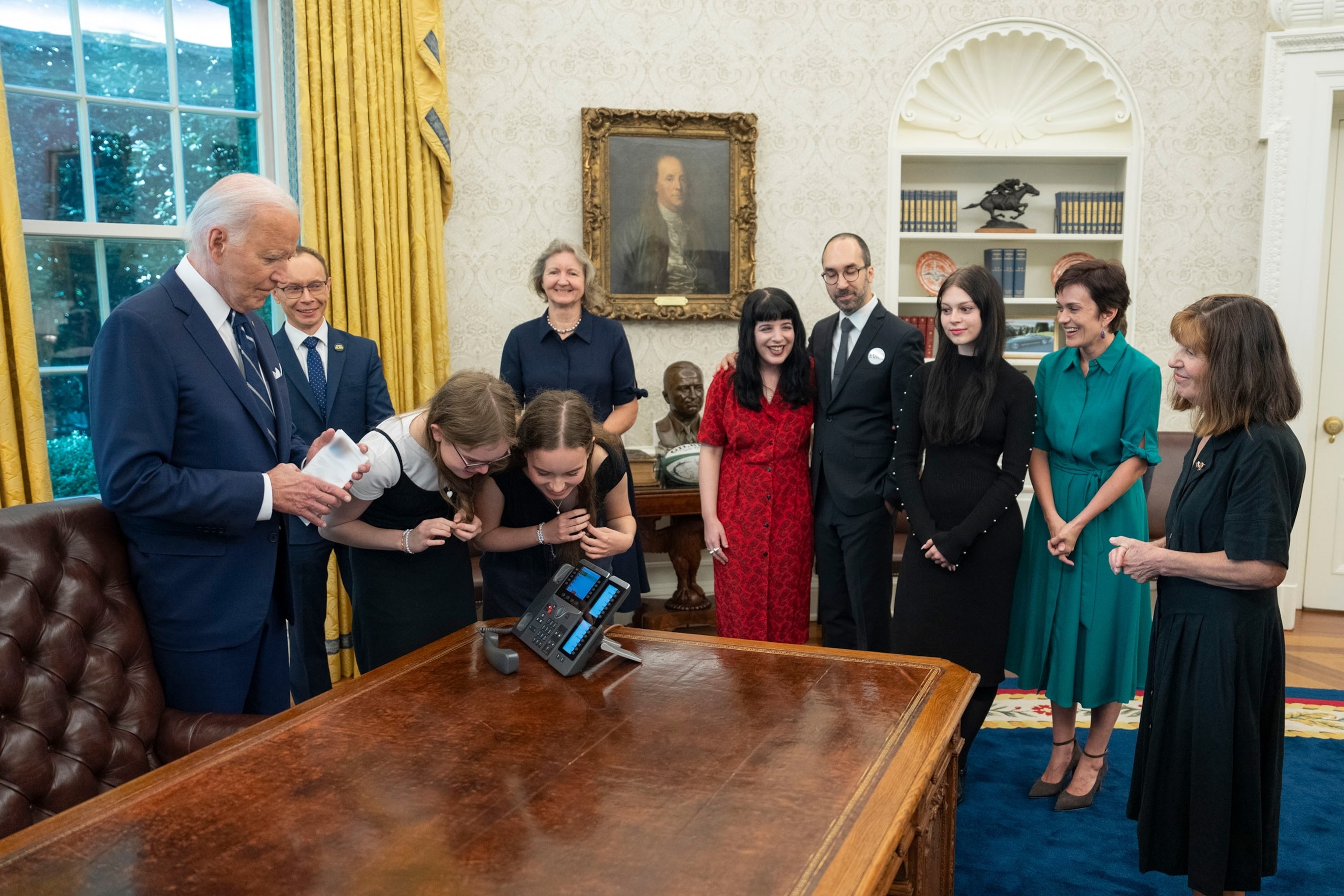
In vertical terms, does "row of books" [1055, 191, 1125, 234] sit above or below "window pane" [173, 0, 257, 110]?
below

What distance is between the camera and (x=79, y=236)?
10.8 ft

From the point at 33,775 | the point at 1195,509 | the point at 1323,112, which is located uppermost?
the point at 1323,112

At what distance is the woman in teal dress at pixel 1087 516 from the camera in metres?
2.56

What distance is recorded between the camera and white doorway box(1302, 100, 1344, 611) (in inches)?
183

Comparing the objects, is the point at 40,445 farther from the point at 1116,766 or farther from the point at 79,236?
the point at 1116,766

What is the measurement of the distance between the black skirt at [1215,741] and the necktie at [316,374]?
2.34 meters

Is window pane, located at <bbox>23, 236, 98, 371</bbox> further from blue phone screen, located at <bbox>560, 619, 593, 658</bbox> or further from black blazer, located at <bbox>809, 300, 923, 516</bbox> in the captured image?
black blazer, located at <bbox>809, 300, 923, 516</bbox>

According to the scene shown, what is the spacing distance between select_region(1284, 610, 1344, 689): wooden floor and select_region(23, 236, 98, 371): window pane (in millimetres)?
4561

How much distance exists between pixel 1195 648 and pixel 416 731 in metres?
1.55

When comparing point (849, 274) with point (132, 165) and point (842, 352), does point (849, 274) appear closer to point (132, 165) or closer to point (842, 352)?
point (842, 352)

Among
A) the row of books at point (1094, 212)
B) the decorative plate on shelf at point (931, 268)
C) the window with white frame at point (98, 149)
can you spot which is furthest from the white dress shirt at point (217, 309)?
the row of books at point (1094, 212)

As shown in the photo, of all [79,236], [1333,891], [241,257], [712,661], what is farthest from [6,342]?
[1333,891]

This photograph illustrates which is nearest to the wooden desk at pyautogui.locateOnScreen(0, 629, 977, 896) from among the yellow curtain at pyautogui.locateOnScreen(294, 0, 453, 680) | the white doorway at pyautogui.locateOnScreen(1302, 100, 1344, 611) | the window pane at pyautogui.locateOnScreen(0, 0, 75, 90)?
the yellow curtain at pyautogui.locateOnScreen(294, 0, 453, 680)

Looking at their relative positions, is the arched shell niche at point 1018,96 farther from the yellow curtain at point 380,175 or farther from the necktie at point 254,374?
the necktie at point 254,374
